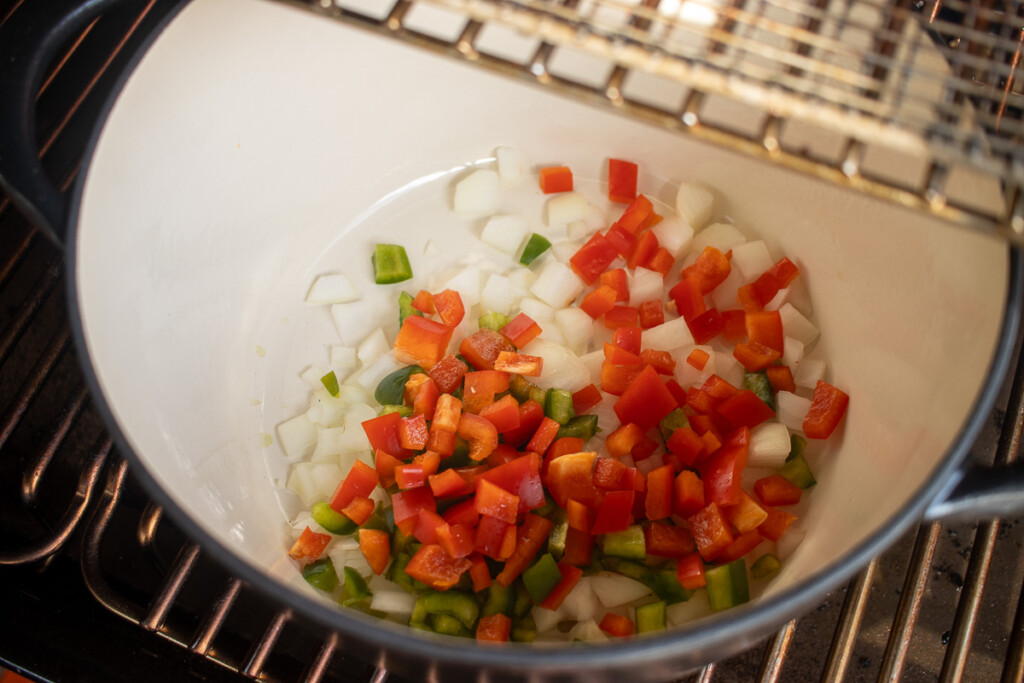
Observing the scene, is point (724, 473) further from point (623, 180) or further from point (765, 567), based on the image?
point (623, 180)

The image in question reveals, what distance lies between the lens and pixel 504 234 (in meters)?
1.30

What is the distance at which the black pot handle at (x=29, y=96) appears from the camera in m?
0.87

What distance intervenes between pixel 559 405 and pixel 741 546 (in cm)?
30

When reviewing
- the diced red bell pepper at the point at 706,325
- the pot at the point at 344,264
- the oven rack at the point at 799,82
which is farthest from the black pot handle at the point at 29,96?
the diced red bell pepper at the point at 706,325

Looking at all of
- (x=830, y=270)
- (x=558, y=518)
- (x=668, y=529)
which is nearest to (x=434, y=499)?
(x=558, y=518)

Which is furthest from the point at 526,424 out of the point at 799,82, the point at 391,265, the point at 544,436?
the point at 799,82

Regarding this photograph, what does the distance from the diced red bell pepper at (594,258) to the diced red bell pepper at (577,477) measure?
35 cm

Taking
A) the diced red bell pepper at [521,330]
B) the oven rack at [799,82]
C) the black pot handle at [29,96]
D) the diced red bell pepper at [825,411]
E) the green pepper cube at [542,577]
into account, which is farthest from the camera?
the diced red bell pepper at [521,330]

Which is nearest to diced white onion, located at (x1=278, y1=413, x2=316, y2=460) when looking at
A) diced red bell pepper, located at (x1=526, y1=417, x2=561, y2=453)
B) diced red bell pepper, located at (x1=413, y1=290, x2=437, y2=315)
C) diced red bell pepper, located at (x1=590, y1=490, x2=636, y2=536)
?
diced red bell pepper, located at (x1=413, y1=290, x2=437, y2=315)

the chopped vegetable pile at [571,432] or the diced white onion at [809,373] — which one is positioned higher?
the diced white onion at [809,373]

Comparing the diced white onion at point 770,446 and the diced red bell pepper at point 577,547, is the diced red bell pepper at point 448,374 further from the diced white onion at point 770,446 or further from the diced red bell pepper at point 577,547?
the diced white onion at point 770,446

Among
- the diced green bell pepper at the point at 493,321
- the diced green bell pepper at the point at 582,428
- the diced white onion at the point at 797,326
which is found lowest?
the diced green bell pepper at the point at 582,428

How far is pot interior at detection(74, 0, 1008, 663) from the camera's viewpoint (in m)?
0.94

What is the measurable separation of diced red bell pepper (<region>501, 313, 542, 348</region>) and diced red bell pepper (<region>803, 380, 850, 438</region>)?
41cm
